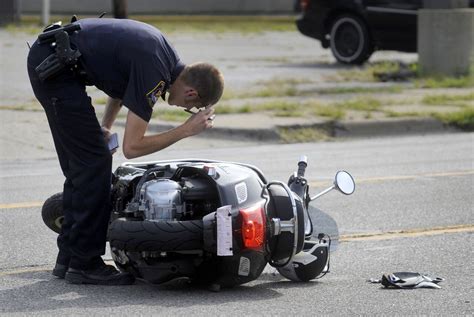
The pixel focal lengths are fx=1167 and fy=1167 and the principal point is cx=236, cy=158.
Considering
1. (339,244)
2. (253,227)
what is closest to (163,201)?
(253,227)

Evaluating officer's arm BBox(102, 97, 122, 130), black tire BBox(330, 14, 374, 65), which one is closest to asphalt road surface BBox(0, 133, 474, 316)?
officer's arm BBox(102, 97, 122, 130)

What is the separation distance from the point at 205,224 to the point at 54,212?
4.52 ft

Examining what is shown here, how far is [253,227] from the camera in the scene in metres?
5.88

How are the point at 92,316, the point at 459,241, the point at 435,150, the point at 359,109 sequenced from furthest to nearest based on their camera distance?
the point at 359,109 → the point at 435,150 → the point at 459,241 → the point at 92,316

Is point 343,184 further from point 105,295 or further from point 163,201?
point 105,295

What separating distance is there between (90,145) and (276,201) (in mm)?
1052

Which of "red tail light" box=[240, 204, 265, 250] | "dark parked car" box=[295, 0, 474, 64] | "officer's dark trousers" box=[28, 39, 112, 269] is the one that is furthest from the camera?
"dark parked car" box=[295, 0, 474, 64]

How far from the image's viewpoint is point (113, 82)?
6.25m

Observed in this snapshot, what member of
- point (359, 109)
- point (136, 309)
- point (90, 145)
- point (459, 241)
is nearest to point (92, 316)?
point (136, 309)

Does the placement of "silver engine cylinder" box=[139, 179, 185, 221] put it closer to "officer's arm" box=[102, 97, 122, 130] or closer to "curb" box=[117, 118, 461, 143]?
"officer's arm" box=[102, 97, 122, 130]

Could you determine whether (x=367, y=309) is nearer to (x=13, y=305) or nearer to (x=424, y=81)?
(x=13, y=305)

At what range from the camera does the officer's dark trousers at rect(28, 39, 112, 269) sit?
628cm

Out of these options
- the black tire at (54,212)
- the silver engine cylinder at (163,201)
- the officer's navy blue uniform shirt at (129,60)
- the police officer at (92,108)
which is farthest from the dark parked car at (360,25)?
the silver engine cylinder at (163,201)

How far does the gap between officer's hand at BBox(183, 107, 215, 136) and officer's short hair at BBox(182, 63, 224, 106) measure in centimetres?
7
